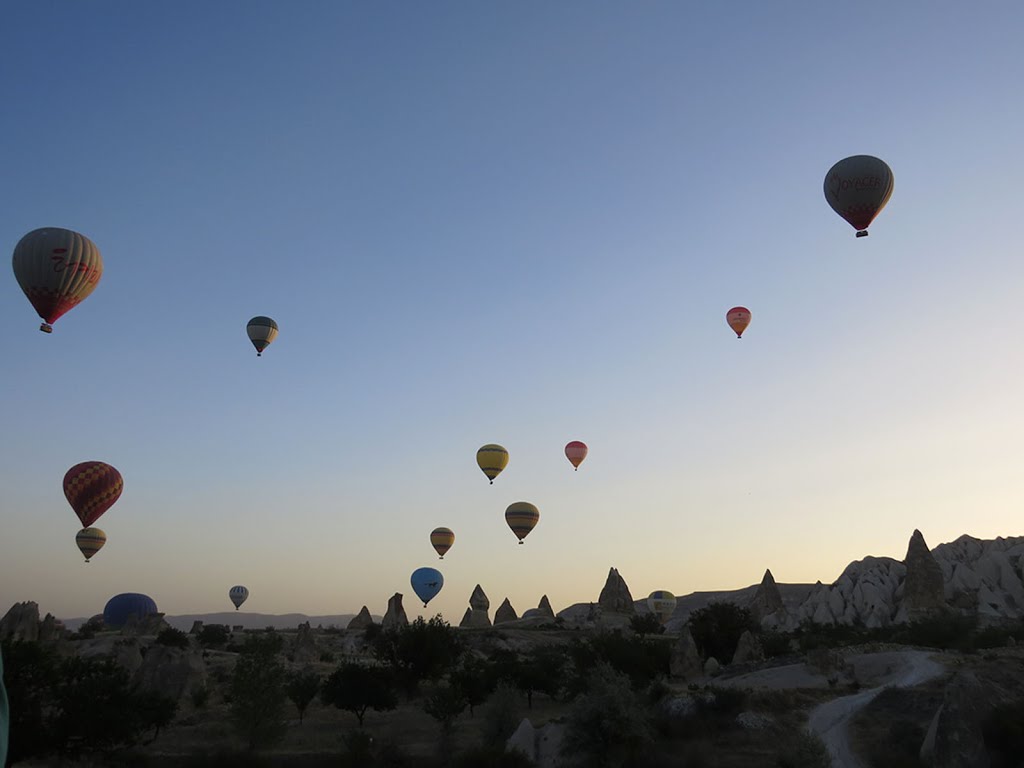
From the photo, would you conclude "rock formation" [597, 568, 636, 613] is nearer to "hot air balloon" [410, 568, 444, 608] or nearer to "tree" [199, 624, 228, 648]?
"hot air balloon" [410, 568, 444, 608]

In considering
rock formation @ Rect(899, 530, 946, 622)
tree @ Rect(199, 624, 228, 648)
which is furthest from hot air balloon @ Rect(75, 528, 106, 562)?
rock formation @ Rect(899, 530, 946, 622)

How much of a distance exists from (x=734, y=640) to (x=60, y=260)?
5057 cm

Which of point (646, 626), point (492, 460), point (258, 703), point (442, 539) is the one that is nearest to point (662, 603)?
point (646, 626)

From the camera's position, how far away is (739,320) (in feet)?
182

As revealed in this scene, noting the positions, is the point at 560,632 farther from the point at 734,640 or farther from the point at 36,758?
the point at 36,758

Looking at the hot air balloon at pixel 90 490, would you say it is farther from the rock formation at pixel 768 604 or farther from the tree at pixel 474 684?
the rock formation at pixel 768 604

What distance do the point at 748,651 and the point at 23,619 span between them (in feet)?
180

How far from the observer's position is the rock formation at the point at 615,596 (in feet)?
319

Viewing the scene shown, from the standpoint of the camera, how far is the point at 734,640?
5644 centimetres

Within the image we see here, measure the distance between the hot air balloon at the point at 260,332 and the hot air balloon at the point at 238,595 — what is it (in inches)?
2347

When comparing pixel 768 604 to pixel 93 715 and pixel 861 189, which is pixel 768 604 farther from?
pixel 93 715

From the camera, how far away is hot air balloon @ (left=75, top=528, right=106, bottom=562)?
206 ft

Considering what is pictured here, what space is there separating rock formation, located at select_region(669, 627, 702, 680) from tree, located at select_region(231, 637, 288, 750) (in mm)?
25105

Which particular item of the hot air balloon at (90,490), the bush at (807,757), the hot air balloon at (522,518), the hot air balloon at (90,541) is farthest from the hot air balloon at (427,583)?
the bush at (807,757)
